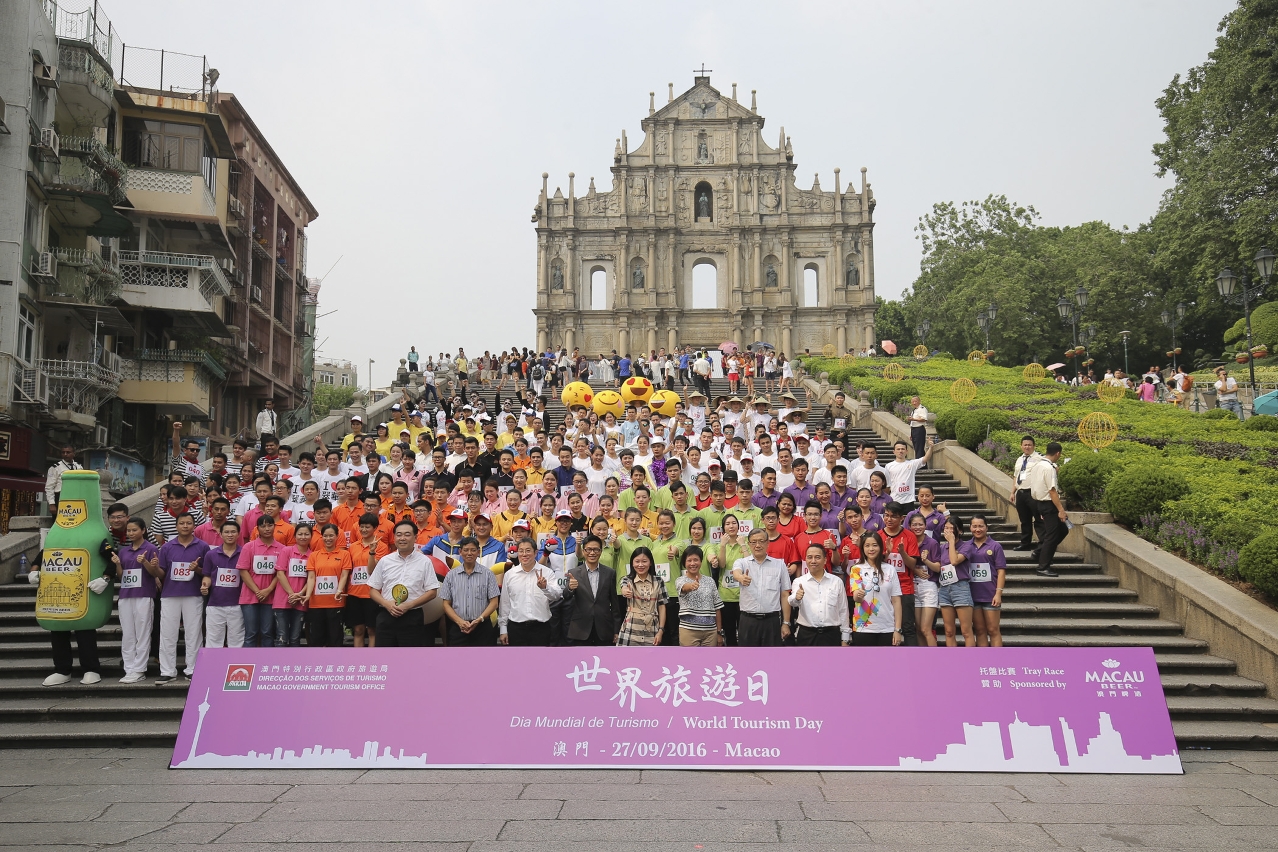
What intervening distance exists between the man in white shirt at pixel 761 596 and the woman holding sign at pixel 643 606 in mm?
711

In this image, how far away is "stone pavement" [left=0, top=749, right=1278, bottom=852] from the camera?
5676 millimetres

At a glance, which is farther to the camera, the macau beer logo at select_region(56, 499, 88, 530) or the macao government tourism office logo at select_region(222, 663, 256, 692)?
the macau beer logo at select_region(56, 499, 88, 530)

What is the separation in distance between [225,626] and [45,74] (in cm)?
1893

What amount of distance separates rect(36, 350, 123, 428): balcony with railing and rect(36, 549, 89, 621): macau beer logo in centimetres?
1463

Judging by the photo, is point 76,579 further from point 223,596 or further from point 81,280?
point 81,280

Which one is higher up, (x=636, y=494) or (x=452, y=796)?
(x=636, y=494)

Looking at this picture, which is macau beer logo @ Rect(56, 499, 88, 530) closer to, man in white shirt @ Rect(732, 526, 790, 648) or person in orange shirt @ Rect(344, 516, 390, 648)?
person in orange shirt @ Rect(344, 516, 390, 648)

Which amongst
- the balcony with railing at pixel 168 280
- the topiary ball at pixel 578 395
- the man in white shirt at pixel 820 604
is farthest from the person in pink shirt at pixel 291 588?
the balcony with railing at pixel 168 280

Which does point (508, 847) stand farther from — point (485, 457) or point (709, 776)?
point (485, 457)

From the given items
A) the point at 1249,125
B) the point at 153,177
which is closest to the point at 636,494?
the point at 153,177

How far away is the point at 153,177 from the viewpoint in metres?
27.0

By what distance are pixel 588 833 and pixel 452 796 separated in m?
1.19

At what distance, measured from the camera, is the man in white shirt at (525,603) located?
8.71m

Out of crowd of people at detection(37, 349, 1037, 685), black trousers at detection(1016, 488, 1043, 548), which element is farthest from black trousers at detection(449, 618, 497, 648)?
black trousers at detection(1016, 488, 1043, 548)
